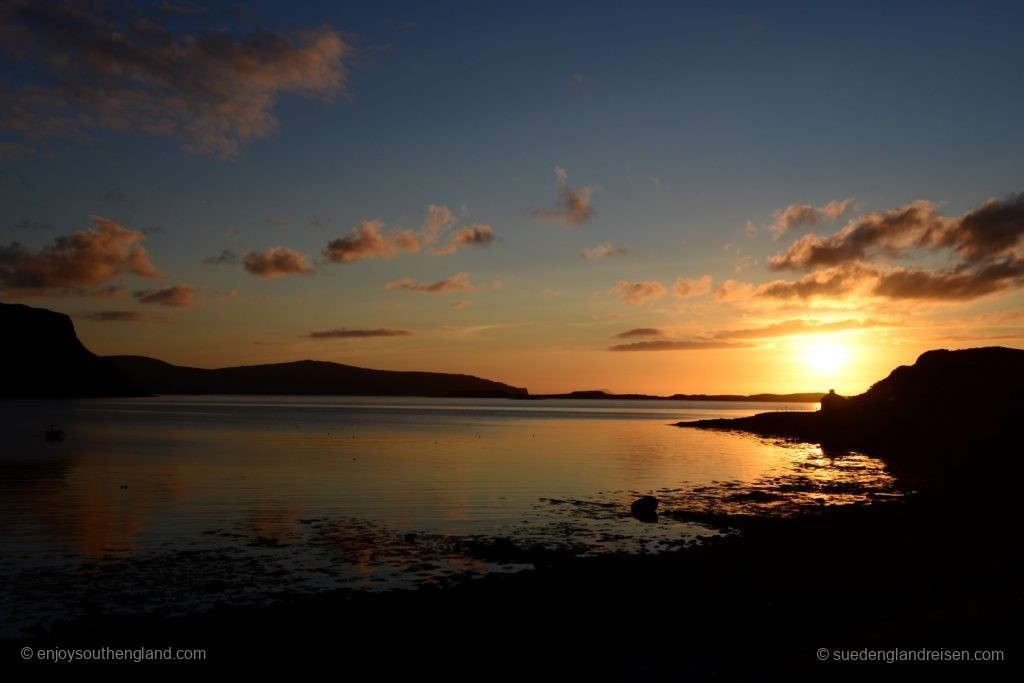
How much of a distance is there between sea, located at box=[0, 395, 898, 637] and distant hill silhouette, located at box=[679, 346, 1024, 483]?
10249 millimetres

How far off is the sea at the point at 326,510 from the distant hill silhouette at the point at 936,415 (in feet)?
33.6

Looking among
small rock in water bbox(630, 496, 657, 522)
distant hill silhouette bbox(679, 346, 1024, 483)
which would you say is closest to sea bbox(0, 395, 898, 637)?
small rock in water bbox(630, 496, 657, 522)

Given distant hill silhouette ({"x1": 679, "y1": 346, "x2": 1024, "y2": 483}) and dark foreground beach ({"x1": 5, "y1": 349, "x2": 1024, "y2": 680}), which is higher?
distant hill silhouette ({"x1": 679, "y1": 346, "x2": 1024, "y2": 483})

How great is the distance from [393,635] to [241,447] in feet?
246

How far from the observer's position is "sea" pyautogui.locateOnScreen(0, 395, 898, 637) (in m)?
24.8

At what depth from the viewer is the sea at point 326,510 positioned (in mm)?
24828

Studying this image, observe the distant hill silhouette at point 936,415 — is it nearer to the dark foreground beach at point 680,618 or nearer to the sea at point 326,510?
the sea at point 326,510

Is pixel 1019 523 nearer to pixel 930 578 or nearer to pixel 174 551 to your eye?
pixel 930 578

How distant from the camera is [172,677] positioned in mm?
15836

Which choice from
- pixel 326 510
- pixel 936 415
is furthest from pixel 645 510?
pixel 936 415

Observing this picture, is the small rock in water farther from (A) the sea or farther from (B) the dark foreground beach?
(B) the dark foreground beach

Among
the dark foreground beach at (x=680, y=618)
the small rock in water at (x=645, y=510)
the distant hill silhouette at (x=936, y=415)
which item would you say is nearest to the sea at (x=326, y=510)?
the small rock in water at (x=645, y=510)

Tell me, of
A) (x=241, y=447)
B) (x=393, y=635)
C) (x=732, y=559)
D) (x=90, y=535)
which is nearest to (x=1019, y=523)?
(x=732, y=559)

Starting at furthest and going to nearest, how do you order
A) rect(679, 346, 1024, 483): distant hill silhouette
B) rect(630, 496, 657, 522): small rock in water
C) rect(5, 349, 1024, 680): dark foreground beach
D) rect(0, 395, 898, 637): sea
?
rect(679, 346, 1024, 483): distant hill silhouette
rect(630, 496, 657, 522): small rock in water
rect(0, 395, 898, 637): sea
rect(5, 349, 1024, 680): dark foreground beach
